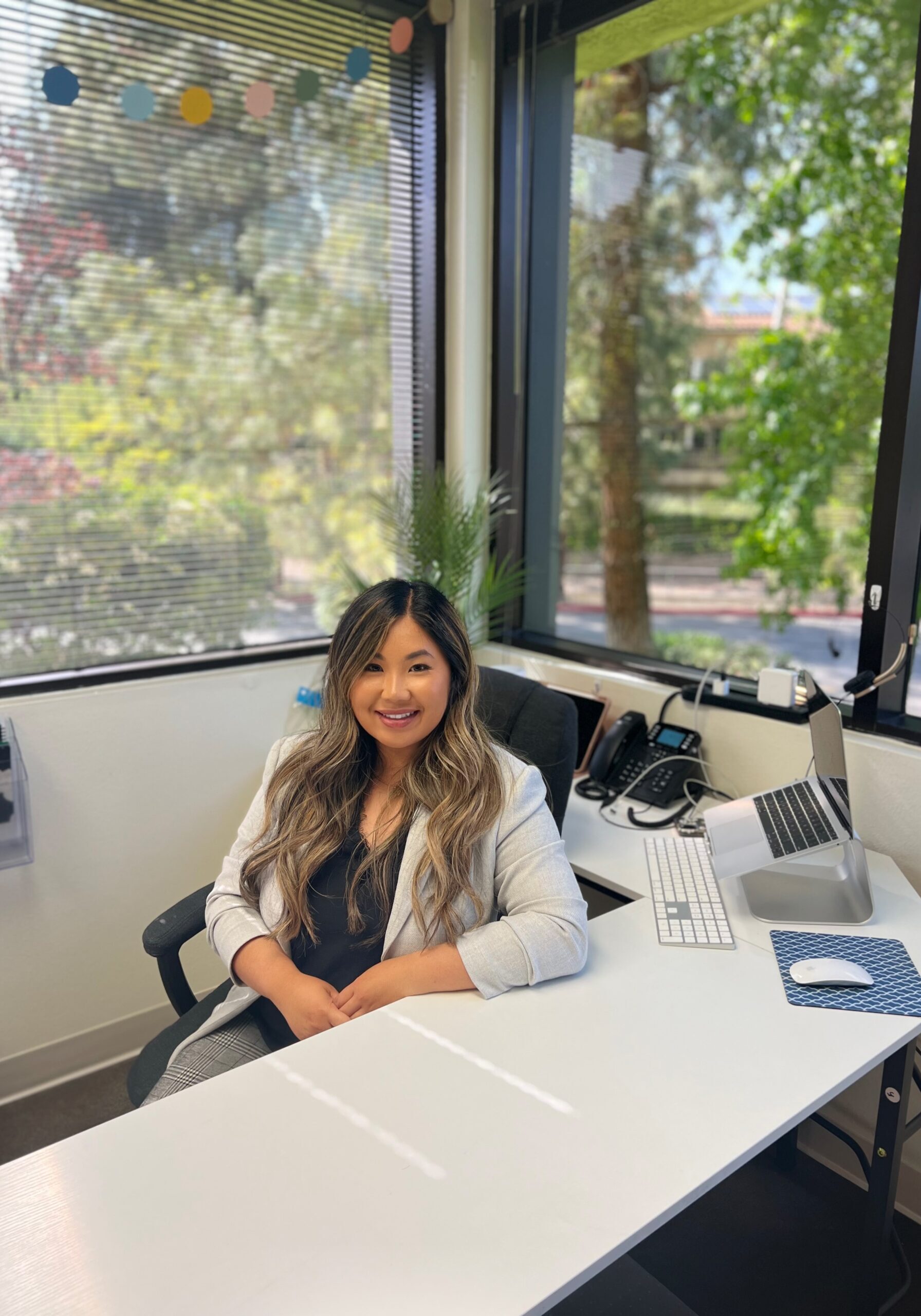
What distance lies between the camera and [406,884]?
4.94 ft

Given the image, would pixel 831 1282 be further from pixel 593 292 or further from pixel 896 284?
pixel 593 292

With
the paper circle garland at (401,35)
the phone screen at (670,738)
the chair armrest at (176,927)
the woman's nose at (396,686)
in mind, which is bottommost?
the chair armrest at (176,927)

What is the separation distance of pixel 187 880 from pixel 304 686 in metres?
0.62

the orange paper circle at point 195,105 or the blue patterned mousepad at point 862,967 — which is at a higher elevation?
the orange paper circle at point 195,105

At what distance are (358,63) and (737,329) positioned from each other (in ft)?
9.35

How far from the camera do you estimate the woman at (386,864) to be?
142 cm

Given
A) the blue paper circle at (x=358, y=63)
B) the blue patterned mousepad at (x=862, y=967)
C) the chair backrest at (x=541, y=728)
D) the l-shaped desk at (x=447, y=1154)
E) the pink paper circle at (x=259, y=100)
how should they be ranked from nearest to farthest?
1. the l-shaped desk at (x=447, y=1154)
2. the blue patterned mousepad at (x=862, y=967)
3. the chair backrest at (x=541, y=728)
4. the pink paper circle at (x=259, y=100)
5. the blue paper circle at (x=358, y=63)

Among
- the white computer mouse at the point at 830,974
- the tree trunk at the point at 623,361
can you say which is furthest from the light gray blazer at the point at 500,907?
the tree trunk at the point at 623,361

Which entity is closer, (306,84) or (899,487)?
(899,487)

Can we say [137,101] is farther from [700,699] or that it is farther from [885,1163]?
[885,1163]

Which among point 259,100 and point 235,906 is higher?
point 259,100

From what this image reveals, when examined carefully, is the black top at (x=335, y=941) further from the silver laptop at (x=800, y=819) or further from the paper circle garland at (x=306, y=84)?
the paper circle garland at (x=306, y=84)

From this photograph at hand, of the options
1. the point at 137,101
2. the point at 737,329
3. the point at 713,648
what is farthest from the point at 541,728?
the point at 737,329

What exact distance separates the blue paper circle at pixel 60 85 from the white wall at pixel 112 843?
1.40 meters
